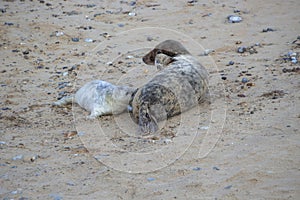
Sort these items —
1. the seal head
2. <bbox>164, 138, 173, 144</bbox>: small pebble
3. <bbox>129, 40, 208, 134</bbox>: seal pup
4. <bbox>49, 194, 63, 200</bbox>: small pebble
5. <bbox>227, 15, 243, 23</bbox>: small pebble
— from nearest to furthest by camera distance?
<bbox>49, 194, 63, 200</bbox>: small pebble < <bbox>164, 138, 173, 144</bbox>: small pebble < <bbox>129, 40, 208, 134</bbox>: seal pup < the seal head < <bbox>227, 15, 243, 23</bbox>: small pebble

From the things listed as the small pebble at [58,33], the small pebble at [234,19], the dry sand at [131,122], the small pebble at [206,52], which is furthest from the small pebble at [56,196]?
the small pebble at [234,19]

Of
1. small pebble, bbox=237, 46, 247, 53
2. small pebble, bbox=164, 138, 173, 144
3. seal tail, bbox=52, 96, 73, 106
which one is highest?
small pebble, bbox=237, 46, 247, 53

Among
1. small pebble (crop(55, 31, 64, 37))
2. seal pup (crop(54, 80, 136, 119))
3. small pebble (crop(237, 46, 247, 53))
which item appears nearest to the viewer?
seal pup (crop(54, 80, 136, 119))

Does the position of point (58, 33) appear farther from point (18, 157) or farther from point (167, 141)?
point (167, 141)

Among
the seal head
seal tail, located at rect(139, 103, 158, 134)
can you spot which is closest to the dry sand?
seal tail, located at rect(139, 103, 158, 134)

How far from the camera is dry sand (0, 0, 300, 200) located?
138 inches

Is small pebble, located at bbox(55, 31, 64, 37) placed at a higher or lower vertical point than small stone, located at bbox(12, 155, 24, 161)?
higher

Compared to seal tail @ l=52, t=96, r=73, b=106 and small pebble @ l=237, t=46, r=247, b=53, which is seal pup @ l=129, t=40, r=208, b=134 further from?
small pebble @ l=237, t=46, r=247, b=53

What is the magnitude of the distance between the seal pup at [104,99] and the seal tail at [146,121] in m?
0.48

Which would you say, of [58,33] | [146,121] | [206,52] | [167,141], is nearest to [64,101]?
[146,121]

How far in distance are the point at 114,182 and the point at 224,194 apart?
2.86 ft

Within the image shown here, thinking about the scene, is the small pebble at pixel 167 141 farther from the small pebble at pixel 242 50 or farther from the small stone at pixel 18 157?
the small pebble at pixel 242 50

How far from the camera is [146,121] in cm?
459

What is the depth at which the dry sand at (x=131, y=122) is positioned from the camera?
350cm
